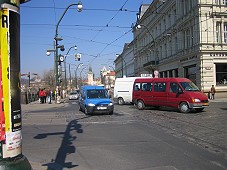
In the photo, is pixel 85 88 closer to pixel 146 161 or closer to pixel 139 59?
pixel 146 161

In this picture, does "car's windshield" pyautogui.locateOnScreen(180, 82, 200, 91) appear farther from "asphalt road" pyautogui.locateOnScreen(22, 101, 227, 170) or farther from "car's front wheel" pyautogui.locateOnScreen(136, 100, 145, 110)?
"asphalt road" pyautogui.locateOnScreen(22, 101, 227, 170)

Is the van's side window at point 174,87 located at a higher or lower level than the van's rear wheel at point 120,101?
higher

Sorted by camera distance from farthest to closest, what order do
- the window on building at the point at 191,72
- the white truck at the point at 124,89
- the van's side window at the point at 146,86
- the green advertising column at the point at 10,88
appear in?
1. the window on building at the point at 191,72
2. the white truck at the point at 124,89
3. the van's side window at the point at 146,86
4. the green advertising column at the point at 10,88

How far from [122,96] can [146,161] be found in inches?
865

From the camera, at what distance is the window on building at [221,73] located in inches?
Result: 1398

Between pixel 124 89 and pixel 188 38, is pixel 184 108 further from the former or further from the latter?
pixel 188 38

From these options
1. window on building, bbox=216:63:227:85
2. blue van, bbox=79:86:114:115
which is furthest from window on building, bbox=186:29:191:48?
blue van, bbox=79:86:114:115

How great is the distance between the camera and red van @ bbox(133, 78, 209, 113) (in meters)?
18.5

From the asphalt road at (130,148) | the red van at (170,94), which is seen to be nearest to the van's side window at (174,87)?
the red van at (170,94)

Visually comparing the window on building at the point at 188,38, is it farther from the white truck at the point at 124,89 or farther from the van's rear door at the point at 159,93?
the van's rear door at the point at 159,93

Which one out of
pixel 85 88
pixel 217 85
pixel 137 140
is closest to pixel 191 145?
pixel 137 140

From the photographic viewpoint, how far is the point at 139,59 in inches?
2896

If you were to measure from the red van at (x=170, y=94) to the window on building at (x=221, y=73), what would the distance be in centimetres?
1638

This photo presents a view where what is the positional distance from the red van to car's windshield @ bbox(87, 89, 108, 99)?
3216mm
